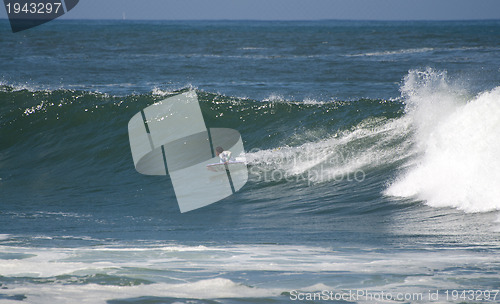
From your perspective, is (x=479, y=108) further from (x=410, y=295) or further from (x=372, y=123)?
(x=410, y=295)

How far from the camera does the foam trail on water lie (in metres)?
8.67

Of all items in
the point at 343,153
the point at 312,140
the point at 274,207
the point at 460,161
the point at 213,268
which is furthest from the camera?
the point at 312,140

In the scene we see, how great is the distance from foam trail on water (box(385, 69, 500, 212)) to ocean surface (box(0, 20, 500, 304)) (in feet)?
0.11

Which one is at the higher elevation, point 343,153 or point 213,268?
point 343,153

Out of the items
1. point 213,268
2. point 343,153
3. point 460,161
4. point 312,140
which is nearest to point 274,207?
point 460,161

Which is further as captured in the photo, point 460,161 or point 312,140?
point 312,140

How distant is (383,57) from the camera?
40.0 m

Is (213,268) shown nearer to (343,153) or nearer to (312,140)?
(343,153)

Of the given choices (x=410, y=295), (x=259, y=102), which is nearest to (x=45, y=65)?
(x=259, y=102)

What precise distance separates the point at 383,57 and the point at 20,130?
28297 millimetres

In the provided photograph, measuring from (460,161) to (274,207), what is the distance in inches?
126

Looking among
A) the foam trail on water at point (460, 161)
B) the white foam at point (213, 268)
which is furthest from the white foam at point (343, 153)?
the white foam at point (213, 268)

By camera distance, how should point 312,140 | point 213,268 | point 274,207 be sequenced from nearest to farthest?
point 213,268, point 274,207, point 312,140

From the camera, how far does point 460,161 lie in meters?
9.77
